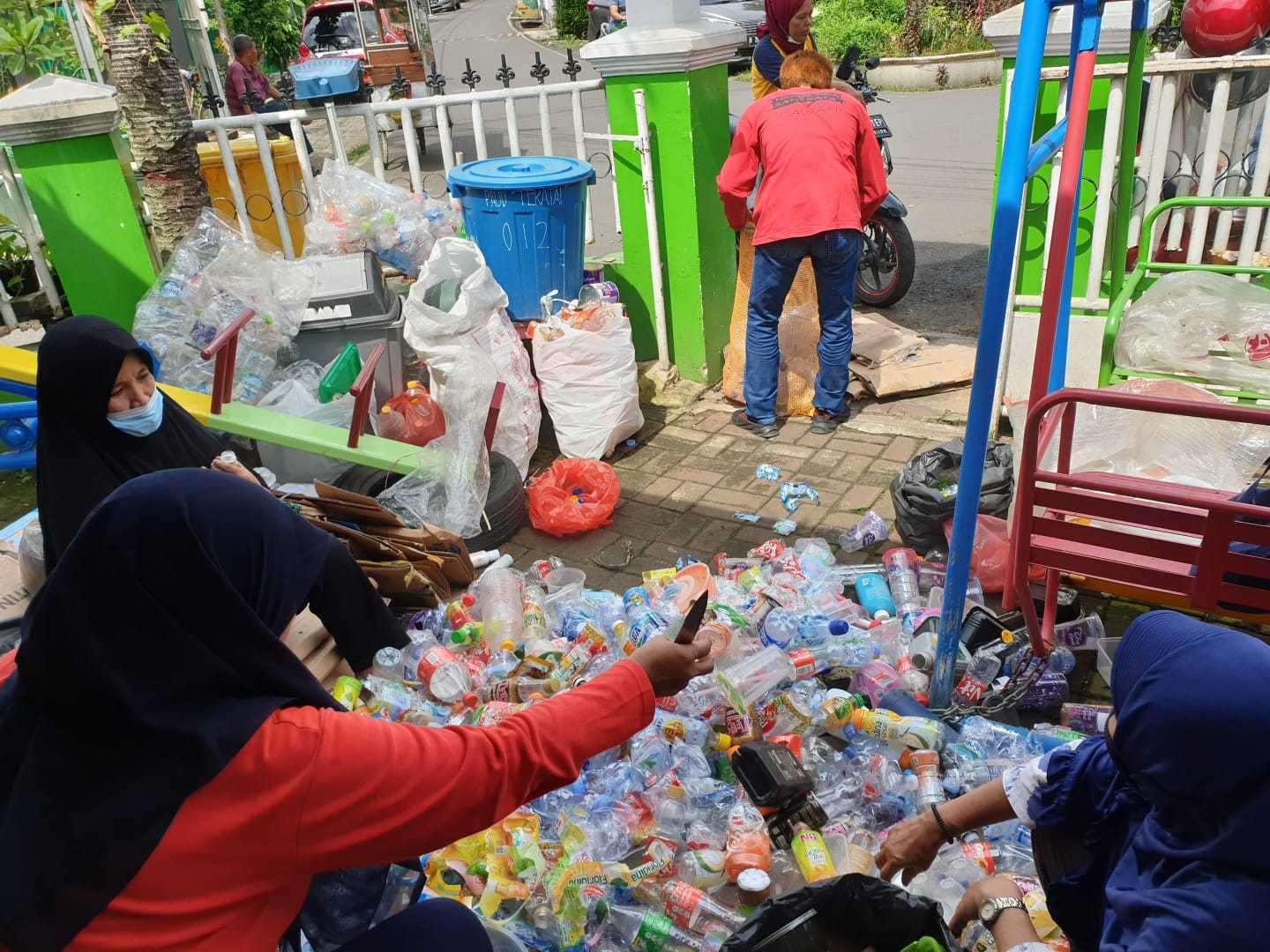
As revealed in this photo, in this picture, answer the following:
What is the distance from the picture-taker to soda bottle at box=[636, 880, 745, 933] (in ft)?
7.96

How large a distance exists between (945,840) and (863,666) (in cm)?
110

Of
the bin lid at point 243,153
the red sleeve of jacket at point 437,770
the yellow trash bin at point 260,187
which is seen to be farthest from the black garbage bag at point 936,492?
the bin lid at point 243,153

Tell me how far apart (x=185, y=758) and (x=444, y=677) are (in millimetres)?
1911

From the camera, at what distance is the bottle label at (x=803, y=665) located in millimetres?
3176

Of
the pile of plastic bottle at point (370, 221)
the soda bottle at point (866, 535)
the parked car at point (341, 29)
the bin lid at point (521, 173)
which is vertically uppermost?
the parked car at point (341, 29)

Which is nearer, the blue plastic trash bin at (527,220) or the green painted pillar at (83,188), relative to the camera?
the green painted pillar at (83,188)

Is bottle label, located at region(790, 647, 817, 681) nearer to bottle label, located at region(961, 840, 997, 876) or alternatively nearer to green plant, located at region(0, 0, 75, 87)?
bottle label, located at region(961, 840, 997, 876)

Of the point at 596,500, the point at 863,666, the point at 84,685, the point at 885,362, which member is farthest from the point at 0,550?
the point at 885,362

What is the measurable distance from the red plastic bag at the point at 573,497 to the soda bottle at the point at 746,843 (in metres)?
1.92

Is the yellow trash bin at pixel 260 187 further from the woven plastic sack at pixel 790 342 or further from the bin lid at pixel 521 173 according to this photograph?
the woven plastic sack at pixel 790 342

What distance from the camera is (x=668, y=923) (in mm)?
2416

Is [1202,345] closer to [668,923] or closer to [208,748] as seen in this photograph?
[668,923]

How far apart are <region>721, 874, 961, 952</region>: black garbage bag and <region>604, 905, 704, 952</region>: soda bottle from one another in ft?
1.51

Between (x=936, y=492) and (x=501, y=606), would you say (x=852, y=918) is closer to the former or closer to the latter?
(x=501, y=606)
